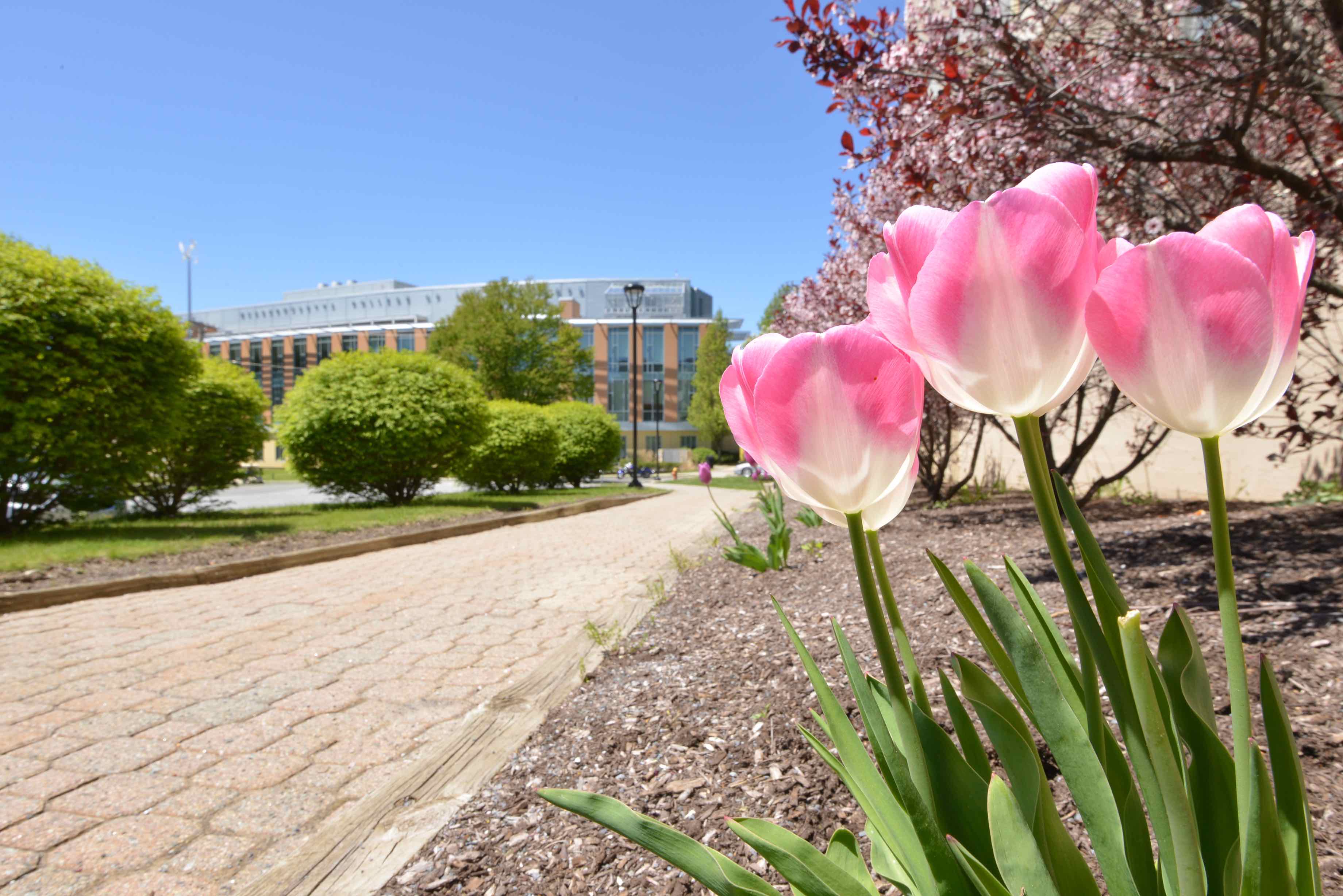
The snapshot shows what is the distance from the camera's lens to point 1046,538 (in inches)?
27.6

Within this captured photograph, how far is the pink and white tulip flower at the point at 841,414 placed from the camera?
684 mm

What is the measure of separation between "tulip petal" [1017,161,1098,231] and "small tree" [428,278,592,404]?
3300cm

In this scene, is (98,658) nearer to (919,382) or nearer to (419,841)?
(419,841)

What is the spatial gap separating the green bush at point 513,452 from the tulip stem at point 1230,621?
695 inches

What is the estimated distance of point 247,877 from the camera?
1.95 m

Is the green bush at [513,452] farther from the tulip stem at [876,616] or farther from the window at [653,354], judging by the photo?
the window at [653,354]

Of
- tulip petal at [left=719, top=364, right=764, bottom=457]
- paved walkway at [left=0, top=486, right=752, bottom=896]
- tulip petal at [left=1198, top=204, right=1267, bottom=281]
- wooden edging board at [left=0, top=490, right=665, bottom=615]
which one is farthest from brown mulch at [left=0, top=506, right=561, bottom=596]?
tulip petal at [left=1198, top=204, right=1267, bottom=281]

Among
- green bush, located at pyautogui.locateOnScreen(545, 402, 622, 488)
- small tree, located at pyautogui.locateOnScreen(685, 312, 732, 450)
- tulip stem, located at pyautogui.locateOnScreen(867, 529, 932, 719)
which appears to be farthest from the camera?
small tree, located at pyautogui.locateOnScreen(685, 312, 732, 450)

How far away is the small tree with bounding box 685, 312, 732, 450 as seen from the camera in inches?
1805

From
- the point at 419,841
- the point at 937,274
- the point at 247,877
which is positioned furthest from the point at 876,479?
the point at 247,877

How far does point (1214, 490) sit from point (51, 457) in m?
10.0

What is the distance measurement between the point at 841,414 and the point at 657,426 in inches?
1503

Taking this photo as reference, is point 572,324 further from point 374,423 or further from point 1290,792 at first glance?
point 1290,792

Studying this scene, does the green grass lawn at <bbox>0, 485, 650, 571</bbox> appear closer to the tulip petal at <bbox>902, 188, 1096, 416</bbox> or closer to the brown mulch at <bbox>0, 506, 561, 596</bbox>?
the brown mulch at <bbox>0, 506, 561, 596</bbox>
